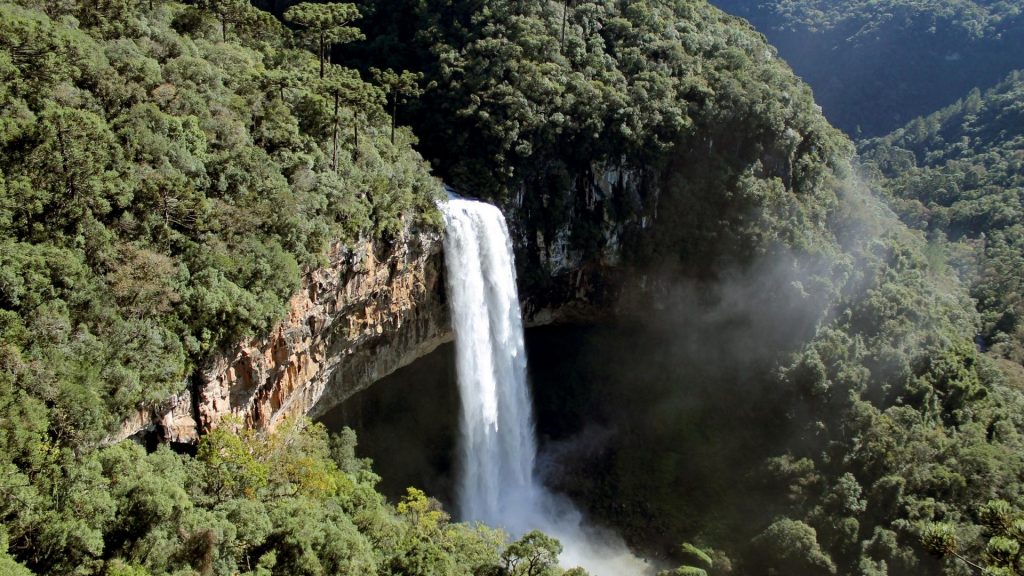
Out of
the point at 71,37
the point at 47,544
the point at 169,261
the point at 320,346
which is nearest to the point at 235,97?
the point at 71,37

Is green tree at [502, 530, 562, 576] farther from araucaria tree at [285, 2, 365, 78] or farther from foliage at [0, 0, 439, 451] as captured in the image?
araucaria tree at [285, 2, 365, 78]

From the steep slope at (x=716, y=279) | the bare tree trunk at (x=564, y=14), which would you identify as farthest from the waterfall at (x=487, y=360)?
the bare tree trunk at (x=564, y=14)

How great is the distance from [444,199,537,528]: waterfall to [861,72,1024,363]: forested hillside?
31.2 metres

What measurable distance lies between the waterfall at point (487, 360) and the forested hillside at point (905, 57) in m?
62.6

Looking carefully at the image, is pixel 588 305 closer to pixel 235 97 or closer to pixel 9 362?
pixel 235 97

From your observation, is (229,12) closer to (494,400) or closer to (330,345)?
(330,345)

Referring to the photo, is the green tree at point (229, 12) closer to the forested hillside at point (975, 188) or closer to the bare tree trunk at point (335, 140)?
the bare tree trunk at point (335, 140)

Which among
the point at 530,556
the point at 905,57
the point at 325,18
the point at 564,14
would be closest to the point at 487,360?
the point at 530,556

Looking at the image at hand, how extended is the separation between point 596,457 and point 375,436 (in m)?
10.9

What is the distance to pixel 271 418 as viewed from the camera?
22.3 meters

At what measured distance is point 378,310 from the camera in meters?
27.1

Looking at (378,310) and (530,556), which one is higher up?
(378,310)

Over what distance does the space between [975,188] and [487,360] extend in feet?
168

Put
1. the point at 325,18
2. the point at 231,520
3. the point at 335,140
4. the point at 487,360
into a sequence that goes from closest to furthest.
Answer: the point at 231,520, the point at 335,140, the point at 325,18, the point at 487,360
